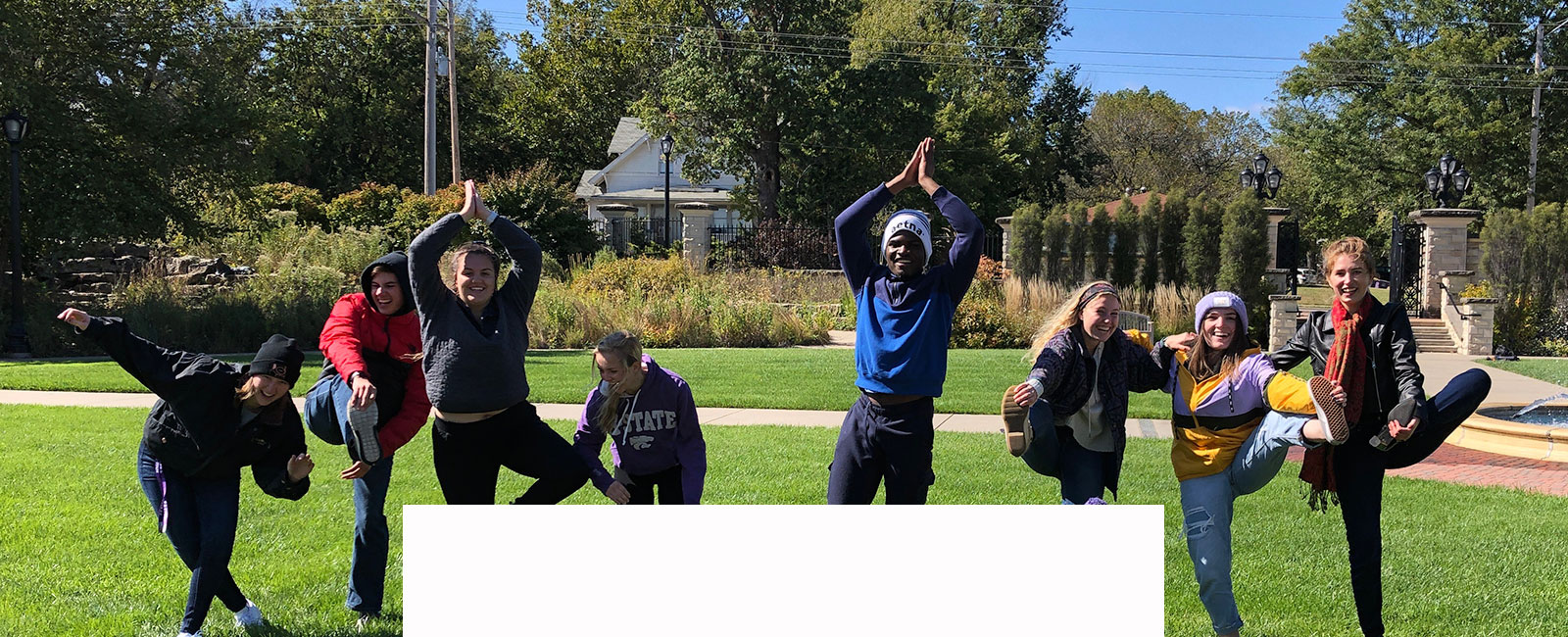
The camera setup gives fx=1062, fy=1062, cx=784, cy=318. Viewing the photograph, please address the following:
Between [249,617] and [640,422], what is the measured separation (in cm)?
170

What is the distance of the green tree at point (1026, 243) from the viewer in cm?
2136

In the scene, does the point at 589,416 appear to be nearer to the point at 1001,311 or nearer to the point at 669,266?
the point at 1001,311

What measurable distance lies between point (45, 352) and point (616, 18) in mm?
30473

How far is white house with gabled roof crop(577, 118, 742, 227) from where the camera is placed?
41938 mm

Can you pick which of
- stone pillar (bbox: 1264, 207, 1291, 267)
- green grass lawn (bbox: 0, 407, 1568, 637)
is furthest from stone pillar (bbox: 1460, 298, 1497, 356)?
green grass lawn (bbox: 0, 407, 1568, 637)

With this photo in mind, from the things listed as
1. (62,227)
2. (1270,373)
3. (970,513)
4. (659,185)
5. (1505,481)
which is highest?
(659,185)

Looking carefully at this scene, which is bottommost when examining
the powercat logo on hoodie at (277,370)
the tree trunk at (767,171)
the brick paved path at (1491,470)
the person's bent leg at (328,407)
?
the brick paved path at (1491,470)

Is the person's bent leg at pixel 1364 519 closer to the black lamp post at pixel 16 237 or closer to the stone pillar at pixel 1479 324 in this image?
the black lamp post at pixel 16 237

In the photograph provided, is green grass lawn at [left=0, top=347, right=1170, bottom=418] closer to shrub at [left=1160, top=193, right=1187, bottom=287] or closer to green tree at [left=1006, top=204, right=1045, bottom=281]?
green tree at [left=1006, top=204, right=1045, bottom=281]

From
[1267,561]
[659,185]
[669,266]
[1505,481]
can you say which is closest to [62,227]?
[669,266]

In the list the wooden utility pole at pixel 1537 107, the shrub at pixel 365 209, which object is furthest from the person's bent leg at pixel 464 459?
the wooden utility pole at pixel 1537 107

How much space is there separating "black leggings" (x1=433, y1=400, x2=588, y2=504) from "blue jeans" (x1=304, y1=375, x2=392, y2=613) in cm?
30

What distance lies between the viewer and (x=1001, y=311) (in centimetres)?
1803

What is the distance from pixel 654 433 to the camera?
4.46 m
